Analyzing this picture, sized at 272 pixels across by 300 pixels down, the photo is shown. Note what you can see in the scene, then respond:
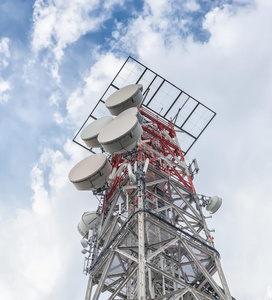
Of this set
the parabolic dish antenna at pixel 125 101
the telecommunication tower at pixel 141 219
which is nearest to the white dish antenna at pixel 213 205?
the telecommunication tower at pixel 141 219

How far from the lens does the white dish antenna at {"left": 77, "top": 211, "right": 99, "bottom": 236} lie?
21250 millimetres

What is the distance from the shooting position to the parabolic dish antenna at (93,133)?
76.9 feet

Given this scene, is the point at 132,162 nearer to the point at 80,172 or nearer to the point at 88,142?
the point at 80,172

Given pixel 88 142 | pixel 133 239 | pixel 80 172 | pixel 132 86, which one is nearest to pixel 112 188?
pixel 80 172

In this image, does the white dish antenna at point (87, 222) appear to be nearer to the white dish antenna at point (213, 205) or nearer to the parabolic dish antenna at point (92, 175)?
the parabolic dish antenna at point (92, 175)

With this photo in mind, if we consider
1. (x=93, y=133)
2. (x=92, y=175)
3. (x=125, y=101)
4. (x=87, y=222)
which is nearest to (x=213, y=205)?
(x=92, y=175)

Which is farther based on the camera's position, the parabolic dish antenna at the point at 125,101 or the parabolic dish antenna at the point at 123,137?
the parabolic dish antenna at the point at 125,101

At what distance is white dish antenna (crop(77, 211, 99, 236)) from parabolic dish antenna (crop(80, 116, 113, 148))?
422 cm

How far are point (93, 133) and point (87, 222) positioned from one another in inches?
215

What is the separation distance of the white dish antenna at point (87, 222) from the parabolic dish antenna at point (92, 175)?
5.62 feet

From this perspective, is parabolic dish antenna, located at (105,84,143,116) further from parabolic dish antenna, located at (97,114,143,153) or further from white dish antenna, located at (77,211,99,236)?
white dish antenna, located at (77,211,99,236)

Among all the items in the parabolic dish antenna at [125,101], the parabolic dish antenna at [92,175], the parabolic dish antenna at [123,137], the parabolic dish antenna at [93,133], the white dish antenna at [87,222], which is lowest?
the white dish antenna at [87,222]

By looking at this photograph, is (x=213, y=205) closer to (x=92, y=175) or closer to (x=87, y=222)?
(x=92, y=175)

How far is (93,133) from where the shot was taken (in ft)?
77.5
